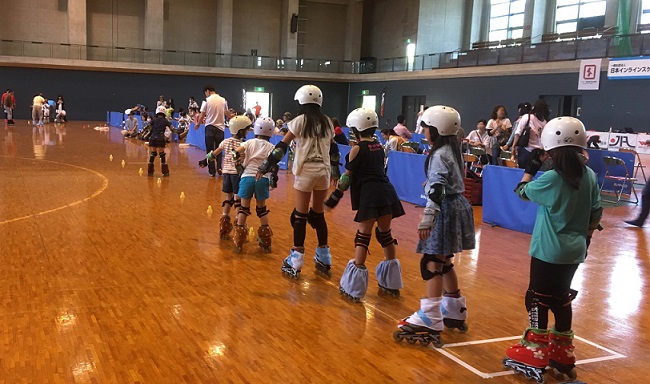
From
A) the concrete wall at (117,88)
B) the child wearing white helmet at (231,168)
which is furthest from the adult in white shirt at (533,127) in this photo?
the concrete wall at (117,88)

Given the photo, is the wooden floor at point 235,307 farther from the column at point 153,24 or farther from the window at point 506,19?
the column at point 153,24

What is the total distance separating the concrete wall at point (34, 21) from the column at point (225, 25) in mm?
9122

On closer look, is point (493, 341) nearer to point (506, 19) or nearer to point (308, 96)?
point (308, 96)

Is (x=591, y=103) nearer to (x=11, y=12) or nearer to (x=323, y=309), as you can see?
(x=323, y=309)

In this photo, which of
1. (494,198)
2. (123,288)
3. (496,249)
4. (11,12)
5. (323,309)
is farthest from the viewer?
(11,12)

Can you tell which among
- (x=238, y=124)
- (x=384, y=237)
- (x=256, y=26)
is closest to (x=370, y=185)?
(x=384, y=237)

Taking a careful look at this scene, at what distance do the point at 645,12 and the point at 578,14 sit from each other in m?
3.81

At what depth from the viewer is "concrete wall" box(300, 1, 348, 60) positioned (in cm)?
4012

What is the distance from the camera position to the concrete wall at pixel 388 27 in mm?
35562

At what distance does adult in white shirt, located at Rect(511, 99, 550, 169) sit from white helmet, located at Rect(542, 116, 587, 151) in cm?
602

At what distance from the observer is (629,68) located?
19.9 m

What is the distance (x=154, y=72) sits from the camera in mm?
35781

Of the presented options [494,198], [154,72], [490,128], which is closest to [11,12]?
[154,72]

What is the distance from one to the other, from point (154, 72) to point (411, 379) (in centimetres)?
3496
